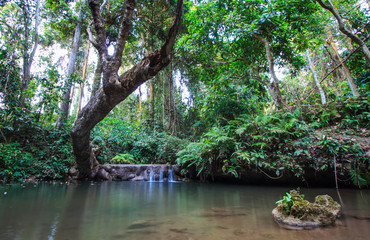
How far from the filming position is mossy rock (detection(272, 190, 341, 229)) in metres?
2.07

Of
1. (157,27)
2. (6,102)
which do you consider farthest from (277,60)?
(6,102)

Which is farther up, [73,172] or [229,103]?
[229,103]

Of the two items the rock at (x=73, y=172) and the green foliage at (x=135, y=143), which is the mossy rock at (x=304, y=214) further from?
the green foliage at (x=135, y=143)

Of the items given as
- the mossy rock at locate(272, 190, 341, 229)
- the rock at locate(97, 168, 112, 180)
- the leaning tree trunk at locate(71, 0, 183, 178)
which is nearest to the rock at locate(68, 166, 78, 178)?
the rock at locate(97, 168, 112, 180)

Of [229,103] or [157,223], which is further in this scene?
[229,103]

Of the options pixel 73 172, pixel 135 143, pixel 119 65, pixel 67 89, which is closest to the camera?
pixel 119 65

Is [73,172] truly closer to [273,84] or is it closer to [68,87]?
[68,87]

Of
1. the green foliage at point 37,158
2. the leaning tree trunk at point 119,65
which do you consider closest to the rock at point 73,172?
the green foliage at point 37,158

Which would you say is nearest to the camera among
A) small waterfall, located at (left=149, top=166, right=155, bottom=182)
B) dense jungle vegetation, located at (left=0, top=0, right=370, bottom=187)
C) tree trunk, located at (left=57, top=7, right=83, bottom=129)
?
dense jungle vegetation, located at (left=0, top=0, right=370, bottom=187)

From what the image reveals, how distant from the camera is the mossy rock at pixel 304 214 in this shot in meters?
2.07

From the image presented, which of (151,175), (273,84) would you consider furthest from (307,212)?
(151,175)

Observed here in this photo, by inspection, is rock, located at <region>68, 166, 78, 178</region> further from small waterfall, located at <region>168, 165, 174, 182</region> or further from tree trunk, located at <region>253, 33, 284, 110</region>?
tree trunk, located at <region>253, 33, 284, 110</region>

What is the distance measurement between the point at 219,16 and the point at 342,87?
1067cm

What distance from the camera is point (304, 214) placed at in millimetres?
2154
